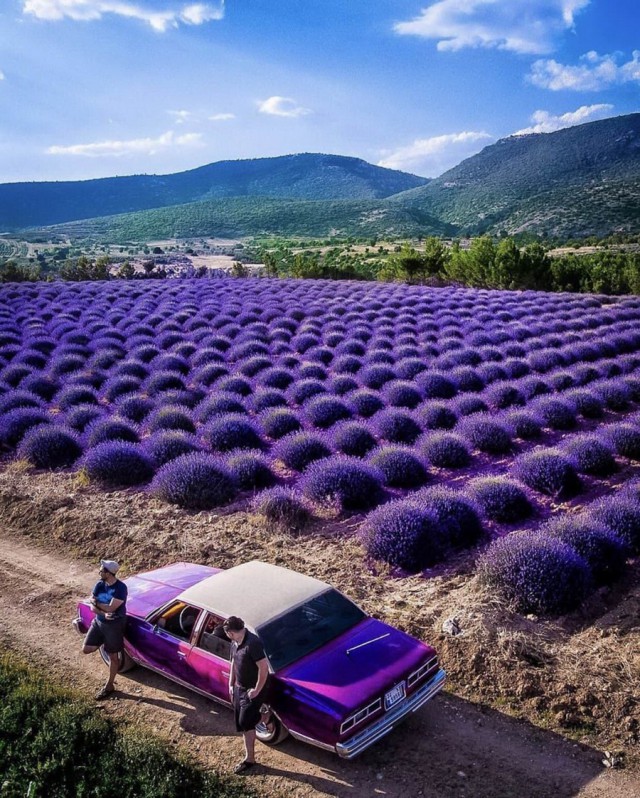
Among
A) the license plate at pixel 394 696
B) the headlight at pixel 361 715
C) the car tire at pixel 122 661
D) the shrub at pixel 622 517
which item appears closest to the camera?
the headlight at pixel 361 715

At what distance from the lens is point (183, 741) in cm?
505

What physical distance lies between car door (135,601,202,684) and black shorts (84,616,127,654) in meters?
0.21

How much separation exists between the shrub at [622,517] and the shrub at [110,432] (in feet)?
27.6

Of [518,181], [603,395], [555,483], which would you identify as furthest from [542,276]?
[518,181]

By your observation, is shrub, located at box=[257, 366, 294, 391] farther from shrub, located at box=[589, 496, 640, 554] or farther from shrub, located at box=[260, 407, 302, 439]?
shrub, located at box=[589, 496, 640, 554]

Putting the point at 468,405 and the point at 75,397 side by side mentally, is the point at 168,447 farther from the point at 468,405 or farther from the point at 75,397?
the point at 468,405

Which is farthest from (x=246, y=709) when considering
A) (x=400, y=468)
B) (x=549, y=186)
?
(x=549, y=186)

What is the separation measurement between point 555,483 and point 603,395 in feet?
19.2

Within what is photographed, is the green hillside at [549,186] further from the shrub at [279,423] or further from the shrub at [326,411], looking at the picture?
the shrub at [279,423]

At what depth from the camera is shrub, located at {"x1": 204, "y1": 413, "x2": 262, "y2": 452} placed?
12039 mm

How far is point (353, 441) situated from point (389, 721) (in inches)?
278

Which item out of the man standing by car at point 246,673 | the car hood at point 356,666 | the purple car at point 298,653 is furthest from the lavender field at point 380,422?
the man standing by car at point 246,673

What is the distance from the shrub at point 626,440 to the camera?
11.4 meters

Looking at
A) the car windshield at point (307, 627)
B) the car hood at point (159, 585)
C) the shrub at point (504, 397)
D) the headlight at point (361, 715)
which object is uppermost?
the car windshield at point (307, 627)
